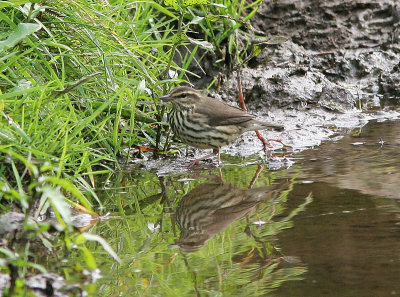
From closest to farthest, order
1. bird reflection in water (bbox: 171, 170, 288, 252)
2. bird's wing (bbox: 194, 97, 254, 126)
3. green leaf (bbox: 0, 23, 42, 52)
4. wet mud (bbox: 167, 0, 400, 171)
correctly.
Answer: bird reflection in water (bbox: 171, 170, 288, 252) < green leaf (bbox: 0, 23, 42, 52) < bird's wing (bbox: 194, 97, 254, 126) < wet mud (bbox: 167, 0, 400, 171)

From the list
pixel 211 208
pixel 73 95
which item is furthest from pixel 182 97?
pixel 211 208

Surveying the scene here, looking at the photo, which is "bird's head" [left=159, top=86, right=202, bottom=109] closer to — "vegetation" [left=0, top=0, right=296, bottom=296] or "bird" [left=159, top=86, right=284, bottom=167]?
"bird" [left=159, top=86, right=284, bottom=167]

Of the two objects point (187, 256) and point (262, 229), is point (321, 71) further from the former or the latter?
point (187, 256)

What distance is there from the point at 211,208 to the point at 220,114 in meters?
1.98

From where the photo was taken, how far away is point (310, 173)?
5383mm

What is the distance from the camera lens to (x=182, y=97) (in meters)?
6.13

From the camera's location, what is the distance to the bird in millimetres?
6129

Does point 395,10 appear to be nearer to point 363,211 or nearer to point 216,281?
point 363,211

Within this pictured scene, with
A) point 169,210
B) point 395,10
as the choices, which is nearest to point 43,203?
point 169,210

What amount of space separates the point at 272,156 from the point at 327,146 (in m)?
0.59

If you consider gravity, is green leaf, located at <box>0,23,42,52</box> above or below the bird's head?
above

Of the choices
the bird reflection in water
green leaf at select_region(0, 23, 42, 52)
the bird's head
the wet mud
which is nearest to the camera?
the bird reflection in water

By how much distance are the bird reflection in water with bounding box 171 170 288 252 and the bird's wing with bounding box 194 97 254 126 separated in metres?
1.18

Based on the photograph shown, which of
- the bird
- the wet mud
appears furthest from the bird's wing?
the wet mud
